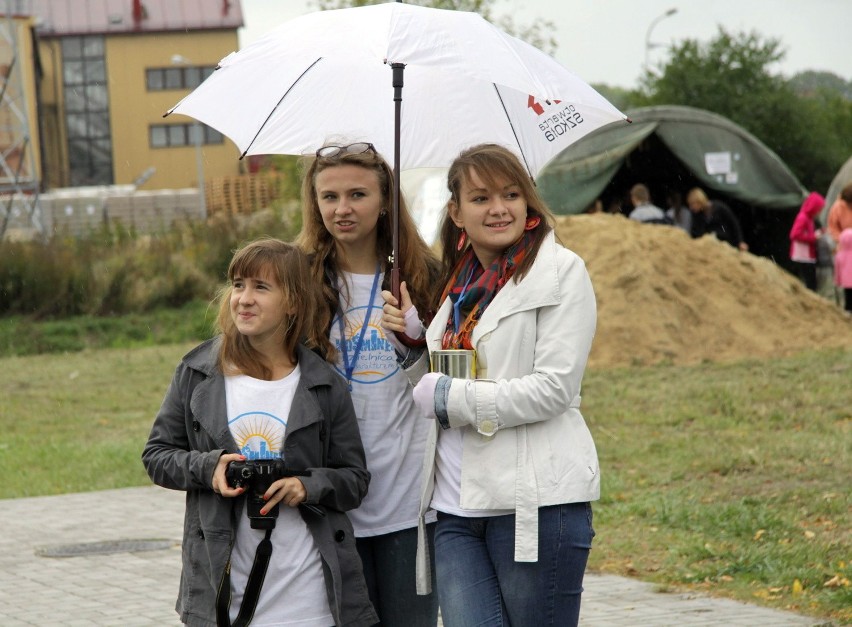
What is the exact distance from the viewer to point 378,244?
4.23 meters

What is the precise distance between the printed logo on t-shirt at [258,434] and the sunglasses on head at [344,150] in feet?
2.78

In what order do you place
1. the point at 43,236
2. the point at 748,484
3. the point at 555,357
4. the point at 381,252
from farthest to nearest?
the point at 43,236 → the point at 748,484 → the point at 381,252 → the point at 555,357

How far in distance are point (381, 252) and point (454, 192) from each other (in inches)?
17.0

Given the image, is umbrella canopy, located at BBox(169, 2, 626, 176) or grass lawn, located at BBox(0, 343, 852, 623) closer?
umbrella canopy, located at BBox(169, 2, 626, 176)

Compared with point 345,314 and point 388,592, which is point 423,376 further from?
point 388,592

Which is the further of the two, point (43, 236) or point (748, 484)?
point (43, 236)

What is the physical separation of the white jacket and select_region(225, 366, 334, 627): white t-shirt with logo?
0.50m

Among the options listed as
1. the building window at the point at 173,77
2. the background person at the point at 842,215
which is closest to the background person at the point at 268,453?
the background person at the point at 842,215

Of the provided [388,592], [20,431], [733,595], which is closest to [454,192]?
[388,592]

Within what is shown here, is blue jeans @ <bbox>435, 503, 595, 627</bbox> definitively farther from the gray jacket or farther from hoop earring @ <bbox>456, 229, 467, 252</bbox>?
hoop earring @ <bbox>456, 229, 467, 252</bbox>

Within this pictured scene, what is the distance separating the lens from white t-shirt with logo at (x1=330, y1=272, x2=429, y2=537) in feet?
13.2

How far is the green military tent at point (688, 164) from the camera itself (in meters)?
25.1

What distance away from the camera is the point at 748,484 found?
348 inches

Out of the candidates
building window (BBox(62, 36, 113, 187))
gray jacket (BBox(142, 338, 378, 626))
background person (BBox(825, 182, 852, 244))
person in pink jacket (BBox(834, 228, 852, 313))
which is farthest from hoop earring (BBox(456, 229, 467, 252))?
building window (BBox(62, 36, 113, 187))
